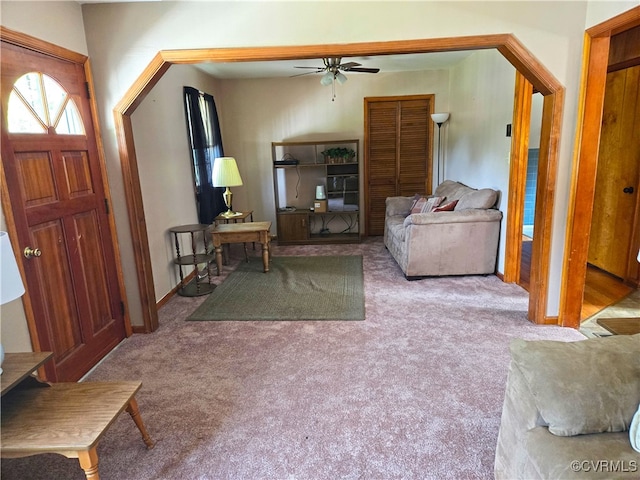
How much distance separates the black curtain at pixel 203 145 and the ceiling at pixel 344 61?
456 millimetres

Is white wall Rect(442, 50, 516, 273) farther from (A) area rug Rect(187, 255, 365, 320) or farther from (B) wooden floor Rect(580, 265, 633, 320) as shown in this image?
(A) area rug Rect(187, 255, 365, 320)

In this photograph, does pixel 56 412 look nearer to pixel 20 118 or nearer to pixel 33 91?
pixel 20 118

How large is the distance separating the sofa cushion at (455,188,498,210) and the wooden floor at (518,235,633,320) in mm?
867

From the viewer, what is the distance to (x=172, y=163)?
162 inches

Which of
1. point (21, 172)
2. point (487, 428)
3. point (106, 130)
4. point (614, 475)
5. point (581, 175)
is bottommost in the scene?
point (487, 428)

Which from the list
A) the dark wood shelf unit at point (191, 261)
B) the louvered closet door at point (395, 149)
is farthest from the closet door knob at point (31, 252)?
the louvered closet door at point (395, 149)

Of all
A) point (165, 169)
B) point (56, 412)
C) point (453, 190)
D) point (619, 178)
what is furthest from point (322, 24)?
point (619, 178)

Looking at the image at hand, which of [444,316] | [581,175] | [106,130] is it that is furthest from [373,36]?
[444,316]

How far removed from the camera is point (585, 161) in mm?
2715

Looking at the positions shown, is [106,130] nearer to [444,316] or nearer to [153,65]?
[153,65]

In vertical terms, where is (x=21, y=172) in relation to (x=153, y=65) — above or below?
below

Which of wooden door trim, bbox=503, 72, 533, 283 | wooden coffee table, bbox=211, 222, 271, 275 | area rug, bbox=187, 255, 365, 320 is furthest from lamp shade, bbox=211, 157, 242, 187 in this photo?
wooden door trim, bbox=503, 72, 533, 283

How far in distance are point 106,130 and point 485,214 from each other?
137 inches

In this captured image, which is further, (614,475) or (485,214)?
(485,214)
